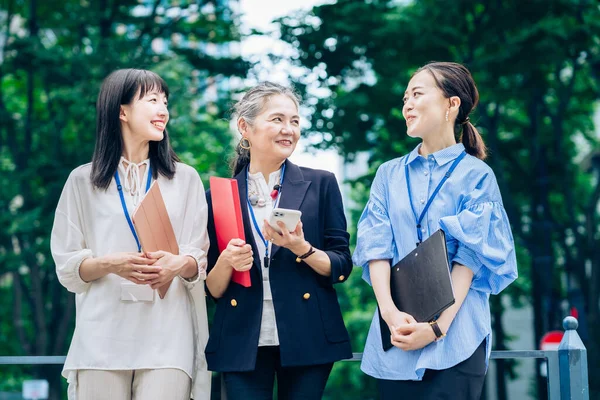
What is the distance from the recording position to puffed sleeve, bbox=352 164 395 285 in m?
3.17

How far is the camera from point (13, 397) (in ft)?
62.8

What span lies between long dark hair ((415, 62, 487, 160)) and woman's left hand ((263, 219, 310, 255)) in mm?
846

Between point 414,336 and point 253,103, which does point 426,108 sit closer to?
point 253,103

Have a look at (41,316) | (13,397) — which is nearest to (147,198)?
(41,316)

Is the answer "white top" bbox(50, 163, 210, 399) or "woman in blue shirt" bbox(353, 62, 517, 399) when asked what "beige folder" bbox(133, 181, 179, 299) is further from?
"woman in blue shirt" bbox(353, 62, 517, 399)

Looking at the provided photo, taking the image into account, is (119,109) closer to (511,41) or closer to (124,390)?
(124,390)

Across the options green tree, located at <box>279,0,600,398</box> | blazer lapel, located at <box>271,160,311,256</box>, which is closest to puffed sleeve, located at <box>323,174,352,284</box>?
blazer lapel, located at <box>271,160,311,256</box>

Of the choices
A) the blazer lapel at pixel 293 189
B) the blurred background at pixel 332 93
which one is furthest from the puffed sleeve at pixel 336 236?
the blurred background at pixel 332 93

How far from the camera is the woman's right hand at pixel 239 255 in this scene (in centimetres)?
305

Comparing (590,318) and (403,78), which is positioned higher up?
(403,78)

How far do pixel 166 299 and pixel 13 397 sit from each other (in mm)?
17742

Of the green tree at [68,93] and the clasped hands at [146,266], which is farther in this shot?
the green tree at [68,93]

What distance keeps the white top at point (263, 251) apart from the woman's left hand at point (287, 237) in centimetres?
11

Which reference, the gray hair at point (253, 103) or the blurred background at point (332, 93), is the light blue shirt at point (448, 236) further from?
the blurred background at point (332, 93)
